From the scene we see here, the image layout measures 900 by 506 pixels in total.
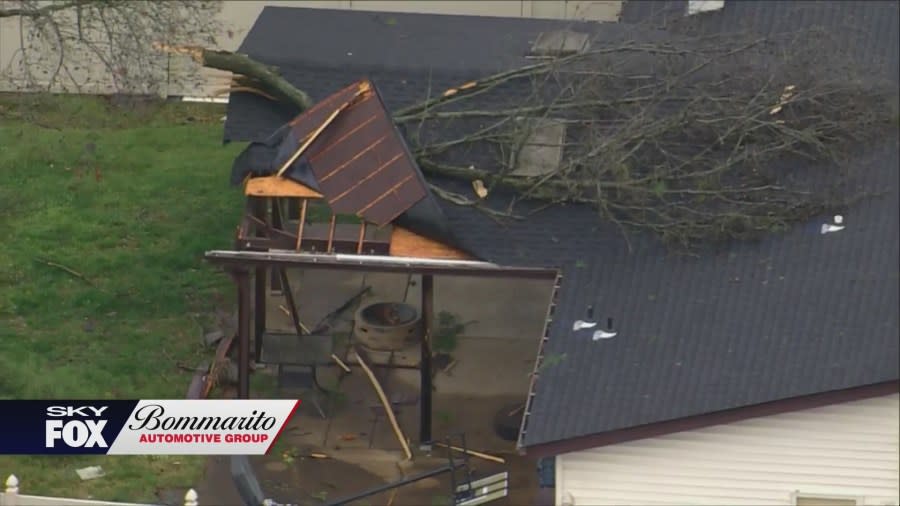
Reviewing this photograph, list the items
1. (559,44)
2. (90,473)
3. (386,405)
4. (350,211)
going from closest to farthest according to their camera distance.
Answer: (90,473)
(350,211)
(386,405)
(559,44)

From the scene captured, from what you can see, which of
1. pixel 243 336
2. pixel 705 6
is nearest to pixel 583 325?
pixel 243 336

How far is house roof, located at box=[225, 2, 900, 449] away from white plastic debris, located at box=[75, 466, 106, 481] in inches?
136

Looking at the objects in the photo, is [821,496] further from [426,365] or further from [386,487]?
[426,365]

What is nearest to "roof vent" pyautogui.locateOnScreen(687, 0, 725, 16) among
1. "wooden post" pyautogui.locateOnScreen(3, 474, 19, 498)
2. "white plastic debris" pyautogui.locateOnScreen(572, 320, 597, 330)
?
"white plastic debris" pyautogui.locateOnScreen(572, 320, 597, 330)

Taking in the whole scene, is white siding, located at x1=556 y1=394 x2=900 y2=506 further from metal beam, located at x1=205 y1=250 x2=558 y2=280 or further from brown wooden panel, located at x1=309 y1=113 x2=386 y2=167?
brown wooden panel, located at x1=309 y1=113 x2=386 y2=167

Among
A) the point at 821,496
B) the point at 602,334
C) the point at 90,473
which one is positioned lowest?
the point at 90,473

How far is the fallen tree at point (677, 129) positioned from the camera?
1429 centimetres

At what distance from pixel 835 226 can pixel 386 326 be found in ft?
14.9

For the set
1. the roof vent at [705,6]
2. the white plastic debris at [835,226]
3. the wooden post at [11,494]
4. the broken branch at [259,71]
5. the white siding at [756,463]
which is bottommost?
the wooden post at [11,494]

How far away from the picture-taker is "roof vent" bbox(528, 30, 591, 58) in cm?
1656

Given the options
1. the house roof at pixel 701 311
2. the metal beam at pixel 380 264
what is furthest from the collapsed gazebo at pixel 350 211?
the house roof at pixel 701 311

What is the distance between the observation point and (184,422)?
10.9 m

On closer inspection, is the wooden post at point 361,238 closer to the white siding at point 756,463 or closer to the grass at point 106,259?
the grass at point 106,259

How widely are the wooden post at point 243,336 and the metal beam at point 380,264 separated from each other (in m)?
0.56
